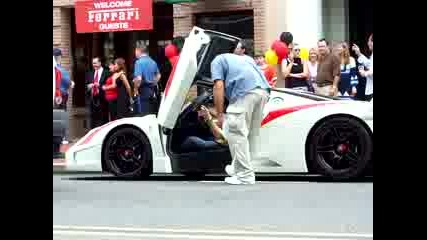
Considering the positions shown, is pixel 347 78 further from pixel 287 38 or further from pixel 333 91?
pixel 287 38

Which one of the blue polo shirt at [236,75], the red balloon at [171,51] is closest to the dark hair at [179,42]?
the red balloon at [171,51]

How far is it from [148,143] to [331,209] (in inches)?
134

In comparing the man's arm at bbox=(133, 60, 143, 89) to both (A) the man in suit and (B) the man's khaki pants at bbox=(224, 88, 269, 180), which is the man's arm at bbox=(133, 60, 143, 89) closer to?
(A) the man in suit

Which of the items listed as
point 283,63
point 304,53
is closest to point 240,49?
point 283,63

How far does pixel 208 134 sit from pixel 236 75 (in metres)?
0.92

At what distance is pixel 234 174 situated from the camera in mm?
9586

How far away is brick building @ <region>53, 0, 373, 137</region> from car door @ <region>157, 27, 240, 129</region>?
22.9ft

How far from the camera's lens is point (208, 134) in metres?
10.1

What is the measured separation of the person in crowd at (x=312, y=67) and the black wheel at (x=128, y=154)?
469 cm

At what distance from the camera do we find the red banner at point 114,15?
58.2 feet

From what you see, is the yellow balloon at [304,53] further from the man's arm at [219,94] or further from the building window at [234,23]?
the man's arm at [219,94]

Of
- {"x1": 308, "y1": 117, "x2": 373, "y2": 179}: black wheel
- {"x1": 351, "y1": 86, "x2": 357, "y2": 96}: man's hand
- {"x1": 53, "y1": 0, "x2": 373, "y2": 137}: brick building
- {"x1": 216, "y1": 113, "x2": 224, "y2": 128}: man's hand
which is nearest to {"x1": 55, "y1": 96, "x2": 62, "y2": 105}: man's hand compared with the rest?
{"x1": 53, "y1": 0, "x2": 373, "y2": 137}: brick building

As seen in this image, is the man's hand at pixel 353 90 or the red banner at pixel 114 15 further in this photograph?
the red banner at pixel 114 15
